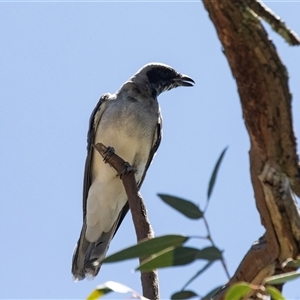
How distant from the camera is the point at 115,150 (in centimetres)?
836

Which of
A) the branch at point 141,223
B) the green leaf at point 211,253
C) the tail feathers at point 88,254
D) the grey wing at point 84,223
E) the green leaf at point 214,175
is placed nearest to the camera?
the green leaf at point 211,253

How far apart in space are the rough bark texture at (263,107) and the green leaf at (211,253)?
0.44 meters

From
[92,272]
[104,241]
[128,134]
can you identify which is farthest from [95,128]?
[92,272]

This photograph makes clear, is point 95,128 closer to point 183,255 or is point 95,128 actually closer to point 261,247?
point 261,247

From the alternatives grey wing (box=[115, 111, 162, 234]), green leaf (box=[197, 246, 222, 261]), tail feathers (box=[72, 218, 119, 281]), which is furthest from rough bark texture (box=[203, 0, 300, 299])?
grey wing (box=[115, 111, 162, 234])

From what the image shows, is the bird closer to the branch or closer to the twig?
the branch

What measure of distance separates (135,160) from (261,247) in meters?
5.22

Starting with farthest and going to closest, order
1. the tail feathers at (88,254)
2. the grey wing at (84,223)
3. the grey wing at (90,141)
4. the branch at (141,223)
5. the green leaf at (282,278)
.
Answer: the grey wing at (90,141), the grey wing at (84,223), the tail feathers at (88,254), the branch at (141,223), the green leaf at (282,278)

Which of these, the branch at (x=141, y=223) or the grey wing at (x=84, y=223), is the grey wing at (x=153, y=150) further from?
the branch at (x=141, y=223)

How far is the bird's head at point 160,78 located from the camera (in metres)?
9.28

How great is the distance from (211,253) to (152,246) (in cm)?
27

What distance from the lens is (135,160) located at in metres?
8.49

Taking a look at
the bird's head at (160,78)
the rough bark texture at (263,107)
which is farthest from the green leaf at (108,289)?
the bird's head at (160,78)

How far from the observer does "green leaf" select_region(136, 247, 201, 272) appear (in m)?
2.61
